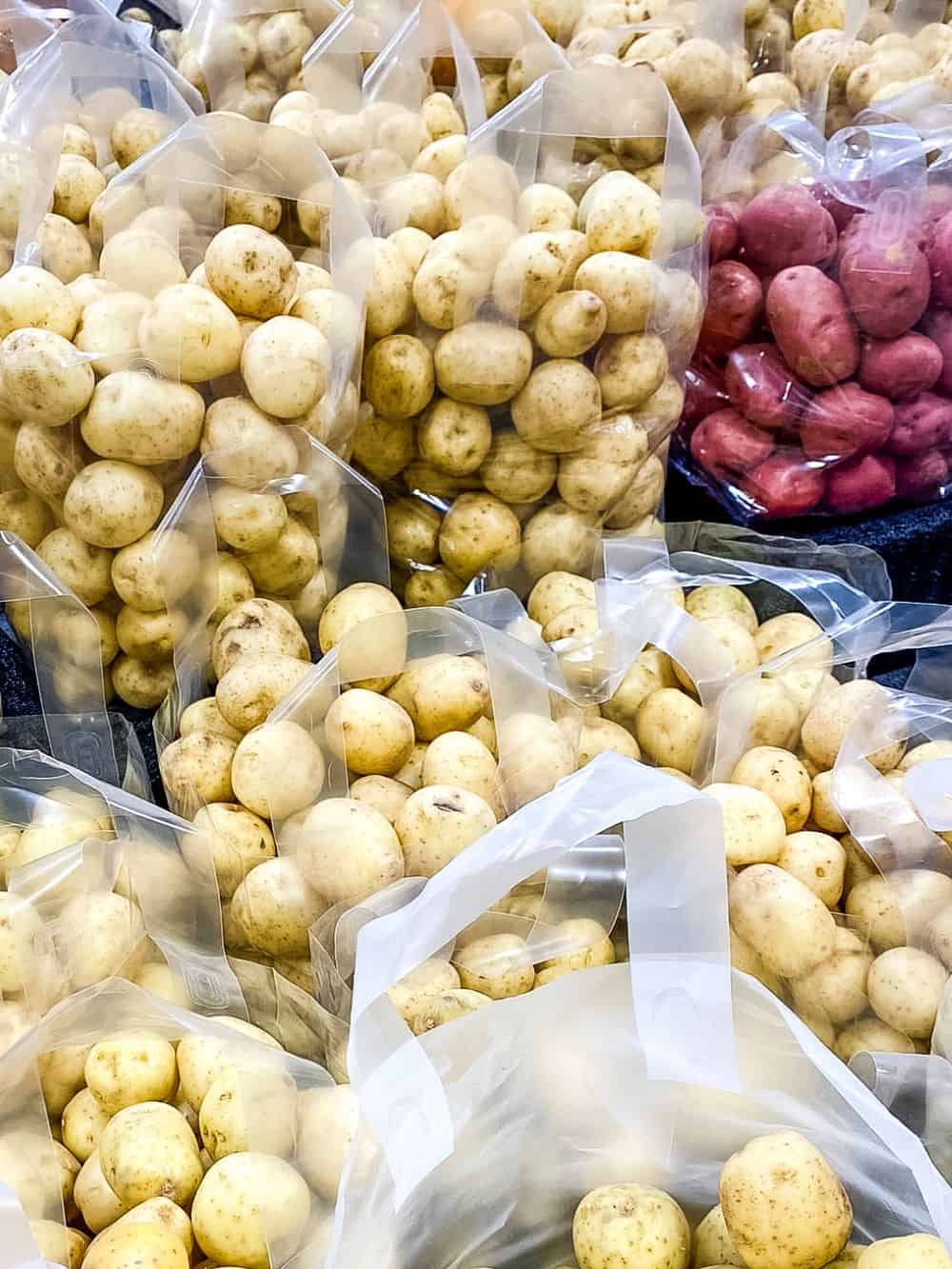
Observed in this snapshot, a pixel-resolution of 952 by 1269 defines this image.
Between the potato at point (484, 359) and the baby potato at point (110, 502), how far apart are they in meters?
0.32

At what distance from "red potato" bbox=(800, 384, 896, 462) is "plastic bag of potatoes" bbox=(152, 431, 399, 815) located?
0.62 meters

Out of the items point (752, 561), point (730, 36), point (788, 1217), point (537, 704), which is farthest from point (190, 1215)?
point (730, 36)

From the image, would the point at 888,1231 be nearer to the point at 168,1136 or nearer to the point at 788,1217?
the point at 788,1217

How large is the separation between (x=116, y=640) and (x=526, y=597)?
0.43 meters

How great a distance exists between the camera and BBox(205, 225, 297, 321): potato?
3.89 feet

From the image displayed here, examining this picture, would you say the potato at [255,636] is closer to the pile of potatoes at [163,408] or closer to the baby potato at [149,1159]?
the pile of potatoes at [163,408]

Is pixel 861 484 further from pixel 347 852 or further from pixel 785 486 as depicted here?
pixel 347 852

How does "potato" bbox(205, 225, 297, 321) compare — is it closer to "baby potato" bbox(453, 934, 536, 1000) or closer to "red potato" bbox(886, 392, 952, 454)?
"baby potato" bbox(453, 934, 536, 1000)

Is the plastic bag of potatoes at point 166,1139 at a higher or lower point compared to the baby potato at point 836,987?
higher

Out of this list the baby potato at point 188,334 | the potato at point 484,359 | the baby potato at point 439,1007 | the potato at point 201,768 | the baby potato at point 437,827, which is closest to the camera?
the baby potato at point 439,1007

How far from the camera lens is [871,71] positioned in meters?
1.81

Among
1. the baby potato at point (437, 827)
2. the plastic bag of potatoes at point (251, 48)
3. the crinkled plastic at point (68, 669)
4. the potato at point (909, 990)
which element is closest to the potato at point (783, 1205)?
the potato at point (909, 990)

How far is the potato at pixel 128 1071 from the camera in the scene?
84 centimetres

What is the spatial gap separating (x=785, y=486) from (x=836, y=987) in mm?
832
